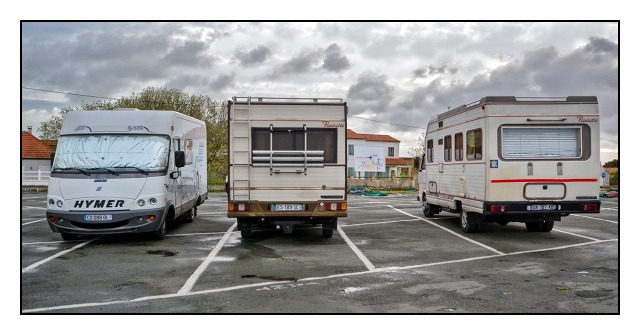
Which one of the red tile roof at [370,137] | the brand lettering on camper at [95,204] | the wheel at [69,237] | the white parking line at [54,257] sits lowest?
the white parking line at [54,257]

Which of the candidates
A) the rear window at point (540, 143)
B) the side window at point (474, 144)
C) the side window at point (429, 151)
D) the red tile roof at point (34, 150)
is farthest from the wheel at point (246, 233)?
the red tile roof at point (34, 150)

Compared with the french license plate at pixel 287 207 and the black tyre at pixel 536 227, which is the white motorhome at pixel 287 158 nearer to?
the french license plate at pixel 287 207

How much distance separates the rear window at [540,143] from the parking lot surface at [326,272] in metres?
1.91

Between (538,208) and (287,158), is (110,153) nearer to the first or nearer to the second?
(287,158)

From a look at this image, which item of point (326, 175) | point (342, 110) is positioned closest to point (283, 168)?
point (326, 175)

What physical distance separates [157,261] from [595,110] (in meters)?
9.48

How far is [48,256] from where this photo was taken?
1052 cm

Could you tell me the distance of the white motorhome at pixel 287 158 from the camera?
38.5 ft

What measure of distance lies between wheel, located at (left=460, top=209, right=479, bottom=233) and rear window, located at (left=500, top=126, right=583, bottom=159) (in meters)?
2.04

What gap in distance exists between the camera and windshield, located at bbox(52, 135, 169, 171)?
11891 mm

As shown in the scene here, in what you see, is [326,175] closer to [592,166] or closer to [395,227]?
[395,227]

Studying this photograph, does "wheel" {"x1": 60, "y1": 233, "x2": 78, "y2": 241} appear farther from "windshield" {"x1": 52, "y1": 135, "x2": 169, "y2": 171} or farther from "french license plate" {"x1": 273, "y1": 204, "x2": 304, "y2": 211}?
"french license plate" {"x1": 273, "y1": 204, "x2": 304, "y2": 211}

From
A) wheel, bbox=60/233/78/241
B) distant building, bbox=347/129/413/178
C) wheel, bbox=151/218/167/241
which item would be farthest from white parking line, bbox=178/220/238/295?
distant building, bbox=347/129/413/178

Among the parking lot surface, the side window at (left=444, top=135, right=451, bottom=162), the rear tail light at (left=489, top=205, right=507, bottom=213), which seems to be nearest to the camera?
the parking lot surface
